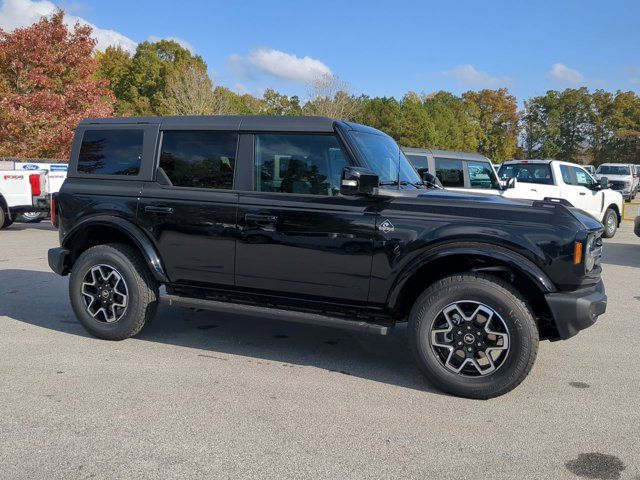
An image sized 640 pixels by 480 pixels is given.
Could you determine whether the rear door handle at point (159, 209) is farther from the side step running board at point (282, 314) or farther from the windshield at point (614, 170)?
the windshield at point (614, 170)

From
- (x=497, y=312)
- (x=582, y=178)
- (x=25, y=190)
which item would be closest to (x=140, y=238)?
(x=497, y=312)

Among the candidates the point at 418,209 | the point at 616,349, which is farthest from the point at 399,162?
the point at 616,349

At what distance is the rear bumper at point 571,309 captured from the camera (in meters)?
3.75

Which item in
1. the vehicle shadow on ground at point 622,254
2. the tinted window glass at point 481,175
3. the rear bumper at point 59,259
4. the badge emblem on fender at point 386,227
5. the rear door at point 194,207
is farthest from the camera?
the tinted window glass at point 481,175

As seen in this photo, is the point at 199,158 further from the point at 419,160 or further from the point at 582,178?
the point at 582,178

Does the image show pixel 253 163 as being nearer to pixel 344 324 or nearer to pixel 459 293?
pixel 344 324

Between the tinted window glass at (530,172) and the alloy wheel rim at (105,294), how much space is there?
10837 mm

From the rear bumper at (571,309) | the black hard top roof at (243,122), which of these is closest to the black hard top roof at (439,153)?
the black hard top roof at (243,122)

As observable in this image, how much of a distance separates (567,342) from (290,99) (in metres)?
47.4

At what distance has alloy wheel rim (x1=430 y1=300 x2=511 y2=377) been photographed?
394cm

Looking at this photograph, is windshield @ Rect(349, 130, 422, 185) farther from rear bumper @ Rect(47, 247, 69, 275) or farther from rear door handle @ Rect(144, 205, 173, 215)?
rear bumper @ Rect(47, 247, 69, 275)

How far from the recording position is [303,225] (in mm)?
4344

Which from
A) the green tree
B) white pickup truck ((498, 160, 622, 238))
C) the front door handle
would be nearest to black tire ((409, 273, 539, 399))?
the front door handle

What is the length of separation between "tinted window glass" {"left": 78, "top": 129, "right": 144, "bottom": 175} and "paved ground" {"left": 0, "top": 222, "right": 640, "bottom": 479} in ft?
5.06
